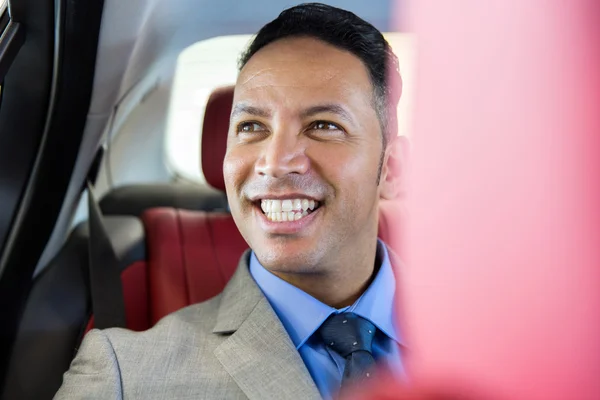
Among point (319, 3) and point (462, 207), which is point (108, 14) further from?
point (462, 207)

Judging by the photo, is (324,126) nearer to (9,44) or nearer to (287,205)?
(287,205)

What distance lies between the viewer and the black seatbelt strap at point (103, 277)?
1.56 meters

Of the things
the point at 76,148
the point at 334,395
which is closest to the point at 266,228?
the point at 334,395

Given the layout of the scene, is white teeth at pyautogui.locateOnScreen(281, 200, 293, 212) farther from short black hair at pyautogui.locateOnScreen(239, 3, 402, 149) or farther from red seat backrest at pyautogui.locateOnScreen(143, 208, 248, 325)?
red seat backrest at pyautogui.locateOnScreen(143, 208, 248, 325)

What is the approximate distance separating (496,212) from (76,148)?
1081 millimetres

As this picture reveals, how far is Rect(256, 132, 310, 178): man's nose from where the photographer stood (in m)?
1.22

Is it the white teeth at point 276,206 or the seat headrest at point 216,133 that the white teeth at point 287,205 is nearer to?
the white teeth at point 276,206

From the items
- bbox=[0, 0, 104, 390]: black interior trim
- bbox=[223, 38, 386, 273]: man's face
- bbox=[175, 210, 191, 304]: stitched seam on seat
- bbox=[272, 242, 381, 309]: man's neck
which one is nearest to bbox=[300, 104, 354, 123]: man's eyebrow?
bbox=[223, 38, 386, 273]: man's face

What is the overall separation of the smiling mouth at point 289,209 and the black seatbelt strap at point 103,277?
0.50m

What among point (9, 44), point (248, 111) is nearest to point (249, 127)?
point (248, 111)

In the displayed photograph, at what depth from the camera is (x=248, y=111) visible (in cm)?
130

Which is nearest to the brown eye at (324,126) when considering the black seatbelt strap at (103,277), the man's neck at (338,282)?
the man's neck at (338,282)

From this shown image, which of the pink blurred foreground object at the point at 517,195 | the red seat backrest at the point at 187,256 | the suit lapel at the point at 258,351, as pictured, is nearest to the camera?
the pink blurred foreground object at the point at 517,195

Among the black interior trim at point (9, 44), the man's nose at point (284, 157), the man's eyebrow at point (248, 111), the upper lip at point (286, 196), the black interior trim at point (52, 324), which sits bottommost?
the black interior trim at point (52, 324)
